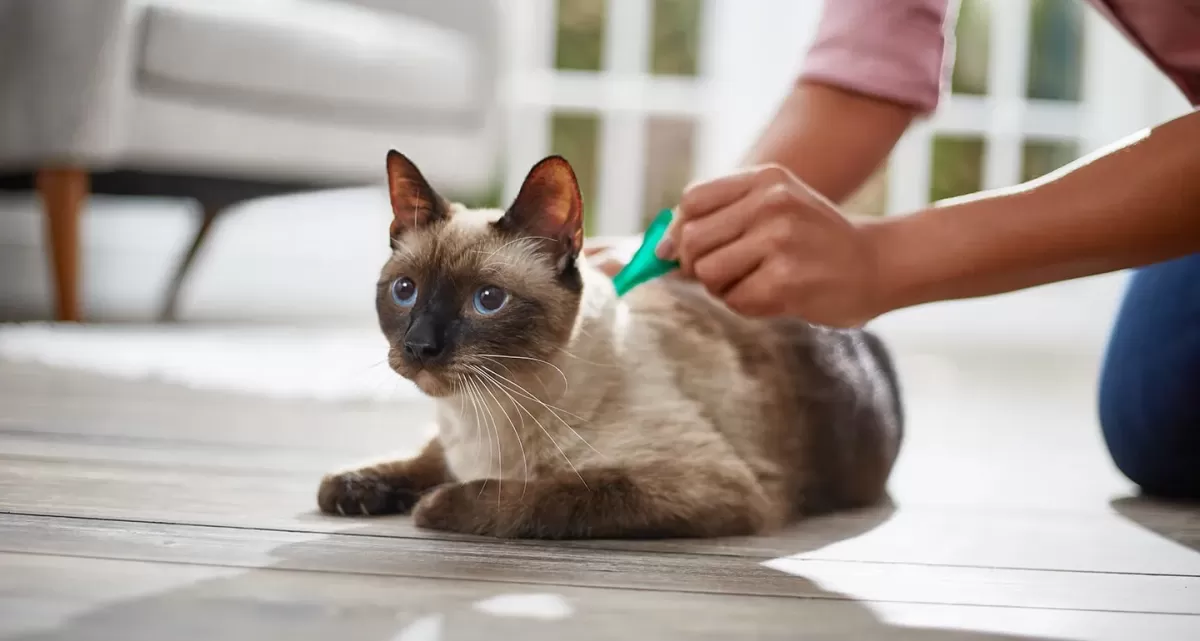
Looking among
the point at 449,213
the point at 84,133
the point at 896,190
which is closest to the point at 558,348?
the point at 449,213

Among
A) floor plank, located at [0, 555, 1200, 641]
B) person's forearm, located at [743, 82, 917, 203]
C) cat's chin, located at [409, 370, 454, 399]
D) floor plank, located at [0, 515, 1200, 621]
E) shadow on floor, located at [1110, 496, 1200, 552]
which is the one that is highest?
person's forearm, located at [743, 82, 917, 203]

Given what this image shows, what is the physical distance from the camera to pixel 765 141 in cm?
168

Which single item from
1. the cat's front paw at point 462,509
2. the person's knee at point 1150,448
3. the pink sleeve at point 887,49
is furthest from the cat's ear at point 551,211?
the person's knee at point 1150,448

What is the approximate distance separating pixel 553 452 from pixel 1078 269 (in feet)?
2.06

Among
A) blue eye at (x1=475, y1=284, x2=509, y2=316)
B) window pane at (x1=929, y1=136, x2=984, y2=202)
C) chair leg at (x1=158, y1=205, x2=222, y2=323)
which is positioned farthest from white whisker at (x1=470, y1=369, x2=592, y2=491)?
window pane at (x1=929, y1=136, x2=984, y2=202)

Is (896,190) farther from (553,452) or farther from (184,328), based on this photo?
(553,452)

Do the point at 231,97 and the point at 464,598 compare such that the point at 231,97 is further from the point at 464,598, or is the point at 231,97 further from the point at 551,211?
the point at 464,598

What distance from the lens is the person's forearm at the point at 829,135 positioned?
5.40ft

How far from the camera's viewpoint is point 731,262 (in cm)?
123

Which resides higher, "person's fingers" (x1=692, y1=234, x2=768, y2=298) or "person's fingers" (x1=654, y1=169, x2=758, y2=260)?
"person's fingers" (x1=654, y1=169, x2=758, y2=260)

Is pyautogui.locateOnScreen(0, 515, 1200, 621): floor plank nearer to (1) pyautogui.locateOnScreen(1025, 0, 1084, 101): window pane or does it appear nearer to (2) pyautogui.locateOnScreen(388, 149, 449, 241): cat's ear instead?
(2) pyautogui.locateOnScreen(388, 149, 449, 241): cat's ear

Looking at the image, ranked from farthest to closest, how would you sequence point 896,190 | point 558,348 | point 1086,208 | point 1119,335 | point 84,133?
point 896,190 < point 84,133 < point 1119,335 < point 558,348 < point 1086,208

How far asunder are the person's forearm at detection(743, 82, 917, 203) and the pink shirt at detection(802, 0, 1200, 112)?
0.03 m

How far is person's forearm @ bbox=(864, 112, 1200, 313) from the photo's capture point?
3.88 feet
